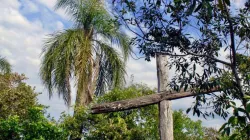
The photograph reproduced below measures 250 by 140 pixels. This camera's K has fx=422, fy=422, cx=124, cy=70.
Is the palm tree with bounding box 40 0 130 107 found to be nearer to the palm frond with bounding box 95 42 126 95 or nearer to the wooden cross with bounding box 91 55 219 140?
the palm frond with bounding box 95 42 126 95

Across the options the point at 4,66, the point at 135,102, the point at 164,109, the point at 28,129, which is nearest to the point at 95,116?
the point at 135,102

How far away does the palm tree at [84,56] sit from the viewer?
12.3 meters

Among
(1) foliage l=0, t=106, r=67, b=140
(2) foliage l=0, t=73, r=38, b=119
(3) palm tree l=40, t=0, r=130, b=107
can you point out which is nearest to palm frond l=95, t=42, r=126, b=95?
(3) palm tree l=40, t=0, r=130, b=107

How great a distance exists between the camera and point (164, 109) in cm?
1045

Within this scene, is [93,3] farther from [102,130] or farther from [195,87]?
[195,87]

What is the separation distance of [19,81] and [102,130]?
3.29m

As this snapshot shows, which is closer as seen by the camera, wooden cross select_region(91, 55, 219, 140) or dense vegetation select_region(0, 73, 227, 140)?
wooden cross select_region(91, 55, 219, 140)

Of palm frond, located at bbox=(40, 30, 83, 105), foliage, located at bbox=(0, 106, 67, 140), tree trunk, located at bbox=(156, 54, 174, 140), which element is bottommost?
foliage, located at bbox=(0, 106, 67, 140)

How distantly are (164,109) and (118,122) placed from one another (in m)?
1.80

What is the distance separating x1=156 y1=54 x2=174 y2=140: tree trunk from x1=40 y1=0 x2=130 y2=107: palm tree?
92.4 inches

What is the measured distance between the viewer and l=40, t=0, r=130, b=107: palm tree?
40.2 feet

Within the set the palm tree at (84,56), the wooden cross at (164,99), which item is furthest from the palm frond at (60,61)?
the wooden cross at (164,99)

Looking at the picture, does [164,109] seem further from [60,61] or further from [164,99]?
[60,61]

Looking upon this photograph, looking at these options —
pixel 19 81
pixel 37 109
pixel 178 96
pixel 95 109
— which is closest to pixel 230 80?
pixel 37 109
